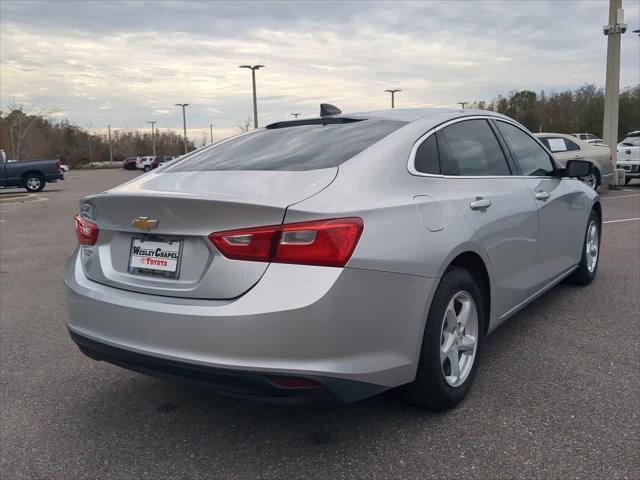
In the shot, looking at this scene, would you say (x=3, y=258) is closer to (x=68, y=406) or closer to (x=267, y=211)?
(x=68, y=406)

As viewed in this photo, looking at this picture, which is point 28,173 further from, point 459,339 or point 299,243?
point 299,243

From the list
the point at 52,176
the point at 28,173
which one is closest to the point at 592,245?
Result: the point at 28,173

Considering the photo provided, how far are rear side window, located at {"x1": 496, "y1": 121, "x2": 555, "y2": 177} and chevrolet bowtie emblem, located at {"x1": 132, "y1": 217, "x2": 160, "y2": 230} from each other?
8.45 ft

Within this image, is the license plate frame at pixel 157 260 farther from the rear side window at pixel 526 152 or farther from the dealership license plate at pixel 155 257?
the rear side window at pixel 526 152

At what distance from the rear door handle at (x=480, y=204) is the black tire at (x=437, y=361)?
375 millimetres

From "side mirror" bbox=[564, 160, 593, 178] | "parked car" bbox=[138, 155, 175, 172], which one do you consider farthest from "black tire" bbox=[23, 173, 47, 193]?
"parked car" bbox=[138, 155, 175, 172]

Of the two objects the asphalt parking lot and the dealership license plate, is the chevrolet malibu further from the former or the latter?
the asphalt parking lot

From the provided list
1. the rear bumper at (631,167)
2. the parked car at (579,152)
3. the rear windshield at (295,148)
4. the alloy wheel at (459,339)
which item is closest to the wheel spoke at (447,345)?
the alloy wheel at (459,339)

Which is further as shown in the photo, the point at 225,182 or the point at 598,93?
the point at 598,93

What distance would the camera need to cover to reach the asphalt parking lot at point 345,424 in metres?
2.54

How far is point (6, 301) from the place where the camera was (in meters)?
5.54

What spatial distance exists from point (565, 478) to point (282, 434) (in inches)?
50.0

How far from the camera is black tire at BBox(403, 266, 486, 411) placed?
2.73 metres

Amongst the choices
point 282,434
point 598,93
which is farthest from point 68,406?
point 598,93
